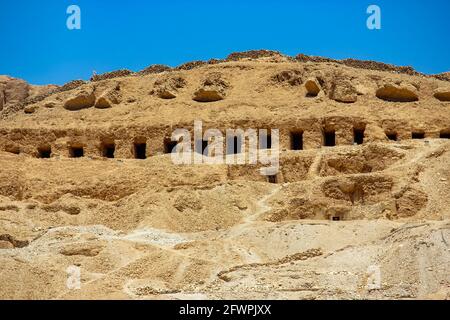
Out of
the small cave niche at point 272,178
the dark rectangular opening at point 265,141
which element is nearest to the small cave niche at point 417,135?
the dark rectangular opening at point 265,141

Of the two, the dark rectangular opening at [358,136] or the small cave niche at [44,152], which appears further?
the small cave niche at [44,152]

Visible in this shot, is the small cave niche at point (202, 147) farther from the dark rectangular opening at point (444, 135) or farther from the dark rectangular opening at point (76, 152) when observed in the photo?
the dark rectangular opening at point (444, 135)

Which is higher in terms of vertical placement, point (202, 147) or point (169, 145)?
point (169, 145)

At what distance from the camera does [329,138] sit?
35469mm

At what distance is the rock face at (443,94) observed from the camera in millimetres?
38406

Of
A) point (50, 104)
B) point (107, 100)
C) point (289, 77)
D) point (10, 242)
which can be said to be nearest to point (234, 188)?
point (10, 242)

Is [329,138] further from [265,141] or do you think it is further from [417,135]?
[417,135]

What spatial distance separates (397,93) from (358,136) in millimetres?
4474

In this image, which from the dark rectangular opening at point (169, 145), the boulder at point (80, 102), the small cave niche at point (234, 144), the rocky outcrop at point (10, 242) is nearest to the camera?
the rocky outcrop at point (10, 242)

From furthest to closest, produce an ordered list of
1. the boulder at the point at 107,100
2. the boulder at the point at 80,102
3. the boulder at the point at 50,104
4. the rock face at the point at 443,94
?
1. the boulder at the point at 50,104
2. the boulder at the point at 80,102
3. the boulder at the point at 107,100
4. the rock face at the point at 443,94

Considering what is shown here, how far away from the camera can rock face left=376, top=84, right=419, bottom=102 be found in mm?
38188

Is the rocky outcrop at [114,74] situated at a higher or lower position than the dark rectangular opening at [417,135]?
higher

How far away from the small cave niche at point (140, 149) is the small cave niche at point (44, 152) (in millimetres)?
4028

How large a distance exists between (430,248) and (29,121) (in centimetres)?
2435
